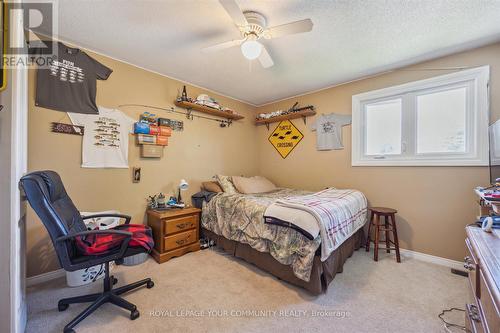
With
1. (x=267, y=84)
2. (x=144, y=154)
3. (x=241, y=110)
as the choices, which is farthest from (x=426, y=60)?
(x=144, y=154)

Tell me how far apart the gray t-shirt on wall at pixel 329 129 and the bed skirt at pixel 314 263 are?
1433mm

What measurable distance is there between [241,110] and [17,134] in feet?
11.0

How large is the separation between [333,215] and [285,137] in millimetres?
2270

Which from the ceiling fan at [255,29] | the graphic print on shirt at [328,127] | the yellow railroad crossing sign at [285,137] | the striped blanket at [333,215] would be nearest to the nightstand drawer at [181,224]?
the striped blanket at [333,215]

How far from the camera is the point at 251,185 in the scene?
332 centimetres

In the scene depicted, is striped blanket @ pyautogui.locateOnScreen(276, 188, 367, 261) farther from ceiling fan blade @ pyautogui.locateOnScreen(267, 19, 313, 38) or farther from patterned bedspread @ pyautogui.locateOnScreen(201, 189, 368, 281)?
ceiling fan blade @ pyautogui.locateOnScreen(267, 19, 313, 38)

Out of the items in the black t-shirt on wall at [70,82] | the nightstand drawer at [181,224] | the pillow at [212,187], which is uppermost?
the black t-shirt on wall at [70,82]

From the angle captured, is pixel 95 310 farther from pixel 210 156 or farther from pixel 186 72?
pixel 186 72

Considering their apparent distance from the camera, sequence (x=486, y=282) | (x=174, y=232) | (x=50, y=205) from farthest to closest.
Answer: (x=174, y=232) < (x=50, y=205) < (x=486, y=282)

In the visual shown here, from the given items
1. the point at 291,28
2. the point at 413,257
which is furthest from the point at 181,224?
the point at 413,257

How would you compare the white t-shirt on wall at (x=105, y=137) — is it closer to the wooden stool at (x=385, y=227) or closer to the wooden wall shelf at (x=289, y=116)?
the wooden wall shelf at (x=289, y=116)

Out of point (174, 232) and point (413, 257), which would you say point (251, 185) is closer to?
point (174, 232)

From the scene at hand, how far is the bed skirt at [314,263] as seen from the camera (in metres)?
1.78

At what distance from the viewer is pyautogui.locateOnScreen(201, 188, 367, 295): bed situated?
1.78 meters
